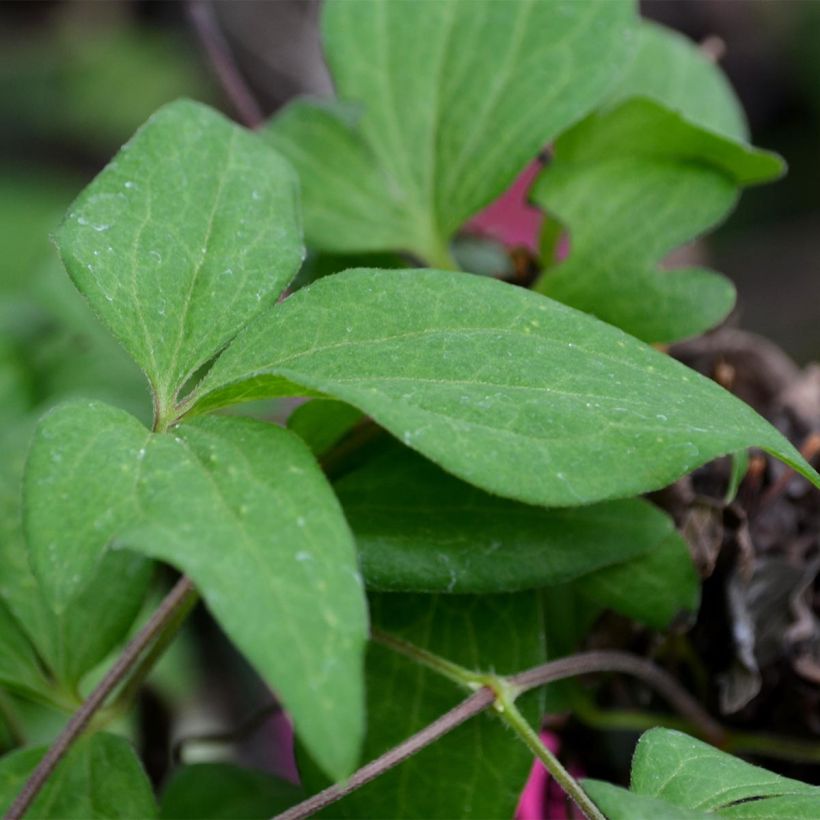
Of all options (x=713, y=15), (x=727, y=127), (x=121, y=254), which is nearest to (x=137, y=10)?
(x=713, y=15)

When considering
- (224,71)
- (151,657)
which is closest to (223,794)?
(151,657)

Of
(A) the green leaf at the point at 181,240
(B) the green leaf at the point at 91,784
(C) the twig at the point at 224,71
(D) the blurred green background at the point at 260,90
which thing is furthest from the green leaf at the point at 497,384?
(D) the blurred green background at the point at 260,90

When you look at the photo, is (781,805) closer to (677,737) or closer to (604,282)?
(677,737)

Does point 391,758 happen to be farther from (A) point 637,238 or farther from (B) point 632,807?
(A) point 637,238

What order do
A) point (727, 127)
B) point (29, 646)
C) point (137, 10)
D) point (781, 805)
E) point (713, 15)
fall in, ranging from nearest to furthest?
point (781, 805), point (29, 646), point (727, 127), point (713, 15), point (137, 10)

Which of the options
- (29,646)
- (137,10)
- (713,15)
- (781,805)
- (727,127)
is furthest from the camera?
(137,10)

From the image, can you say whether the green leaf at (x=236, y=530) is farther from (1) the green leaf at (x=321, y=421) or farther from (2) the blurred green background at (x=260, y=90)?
(2) the blurred green background at (x=260, y=90)
